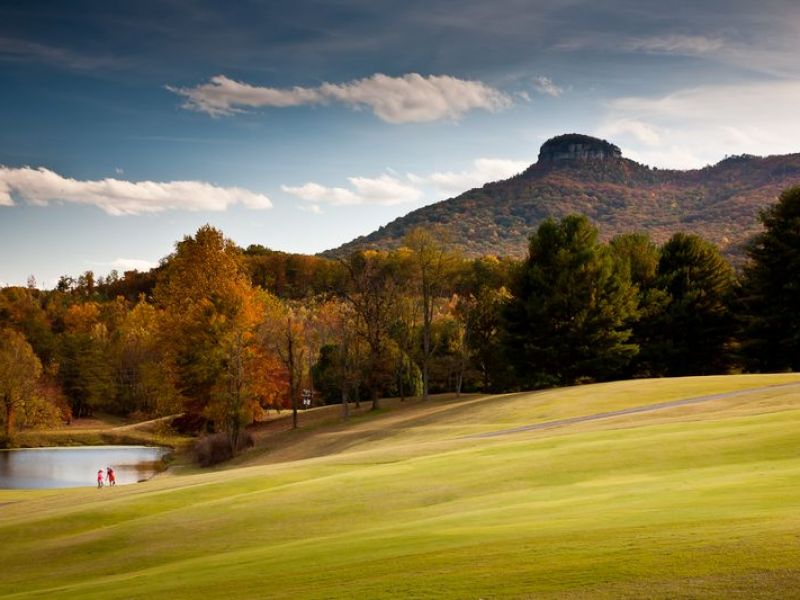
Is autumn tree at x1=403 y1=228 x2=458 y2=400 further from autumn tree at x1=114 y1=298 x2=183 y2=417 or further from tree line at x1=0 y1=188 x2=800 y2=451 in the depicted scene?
autumn tree at x1=114 y1=298 x2=183 y2=417

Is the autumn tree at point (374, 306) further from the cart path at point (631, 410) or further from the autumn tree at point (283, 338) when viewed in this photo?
the cart path at point (631, 410)

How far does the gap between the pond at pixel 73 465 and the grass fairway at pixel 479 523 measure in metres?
26.3

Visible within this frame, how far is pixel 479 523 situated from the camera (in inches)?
616

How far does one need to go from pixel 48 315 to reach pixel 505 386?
3788 inches

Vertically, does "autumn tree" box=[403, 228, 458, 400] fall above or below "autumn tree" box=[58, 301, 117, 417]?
above

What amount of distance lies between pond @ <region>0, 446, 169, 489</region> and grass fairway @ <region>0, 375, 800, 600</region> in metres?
26.3

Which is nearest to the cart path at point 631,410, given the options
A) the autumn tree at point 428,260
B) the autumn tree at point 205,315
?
the autumn tree at point 428,260

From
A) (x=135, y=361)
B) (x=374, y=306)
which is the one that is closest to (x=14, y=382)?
(x=135, y=361)

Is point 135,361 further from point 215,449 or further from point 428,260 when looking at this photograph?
point 428,260

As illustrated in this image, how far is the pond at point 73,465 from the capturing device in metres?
60.4

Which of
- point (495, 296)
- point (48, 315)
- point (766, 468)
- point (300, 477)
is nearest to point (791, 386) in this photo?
point (766, 468)

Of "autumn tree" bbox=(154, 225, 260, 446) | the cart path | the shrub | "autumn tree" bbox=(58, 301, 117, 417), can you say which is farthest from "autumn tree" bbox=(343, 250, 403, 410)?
"autumn tree" bbox=(58, 301, 117, 417)

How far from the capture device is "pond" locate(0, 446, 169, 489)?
60363 mm

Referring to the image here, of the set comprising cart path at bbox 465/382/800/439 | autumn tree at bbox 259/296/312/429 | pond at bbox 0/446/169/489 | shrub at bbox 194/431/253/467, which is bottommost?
pond at bbox 0/446/169/489
